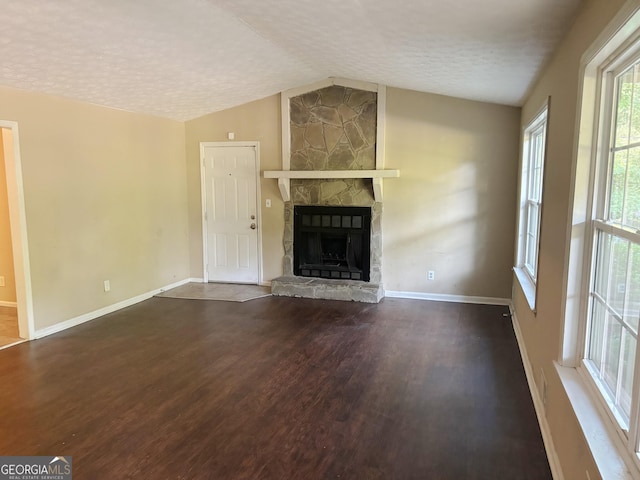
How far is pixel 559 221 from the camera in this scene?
2.41 m

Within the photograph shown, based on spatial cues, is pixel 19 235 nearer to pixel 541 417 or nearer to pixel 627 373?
pixel 541 417

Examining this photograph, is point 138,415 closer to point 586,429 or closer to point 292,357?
point 292,357

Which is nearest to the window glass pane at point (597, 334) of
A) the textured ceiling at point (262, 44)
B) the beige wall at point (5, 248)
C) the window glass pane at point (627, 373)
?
the window glass pane at point (627, 373)

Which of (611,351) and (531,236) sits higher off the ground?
(531,236)

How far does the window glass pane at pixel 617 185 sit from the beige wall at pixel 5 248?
19.0ft

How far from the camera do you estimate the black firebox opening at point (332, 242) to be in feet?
18.7

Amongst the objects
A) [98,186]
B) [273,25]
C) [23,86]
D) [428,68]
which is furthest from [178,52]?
[428,68]

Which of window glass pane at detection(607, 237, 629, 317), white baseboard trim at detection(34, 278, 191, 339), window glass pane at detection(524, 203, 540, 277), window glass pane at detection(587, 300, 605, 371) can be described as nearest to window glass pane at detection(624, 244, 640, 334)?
window glass pane at detection(607, 237, 629, 317)

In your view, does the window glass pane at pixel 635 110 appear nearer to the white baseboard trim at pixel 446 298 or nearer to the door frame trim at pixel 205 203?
the white baseboard trim at pixel 446 298

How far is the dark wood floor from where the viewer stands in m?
2.32

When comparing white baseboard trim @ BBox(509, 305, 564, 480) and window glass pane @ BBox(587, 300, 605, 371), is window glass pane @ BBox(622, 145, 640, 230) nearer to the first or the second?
window glass pane @ BBox(587, 300, 605, 371)

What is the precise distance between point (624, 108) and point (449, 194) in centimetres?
363

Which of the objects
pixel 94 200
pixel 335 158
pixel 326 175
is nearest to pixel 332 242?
pixel 326 175

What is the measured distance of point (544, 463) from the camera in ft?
7.48
